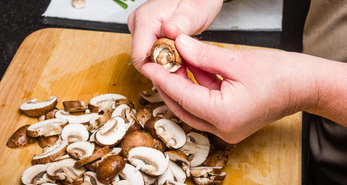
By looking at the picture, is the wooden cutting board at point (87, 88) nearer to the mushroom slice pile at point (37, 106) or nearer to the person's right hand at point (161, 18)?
the mushroom slice pile at point (37, 106)

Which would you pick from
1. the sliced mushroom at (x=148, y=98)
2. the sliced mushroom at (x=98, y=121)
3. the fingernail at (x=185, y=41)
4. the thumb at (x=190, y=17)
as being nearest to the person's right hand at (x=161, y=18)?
the thumb at (x=190, y=17)

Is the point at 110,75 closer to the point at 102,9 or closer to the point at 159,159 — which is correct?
the point at 159,159

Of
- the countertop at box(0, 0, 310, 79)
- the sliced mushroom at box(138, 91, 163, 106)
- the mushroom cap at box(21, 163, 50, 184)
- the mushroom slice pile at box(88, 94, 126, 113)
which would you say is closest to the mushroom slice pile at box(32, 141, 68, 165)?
the mushroom cap at box(21, 163, 50, 184)

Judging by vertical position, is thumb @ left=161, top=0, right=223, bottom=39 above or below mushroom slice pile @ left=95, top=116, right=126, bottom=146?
above

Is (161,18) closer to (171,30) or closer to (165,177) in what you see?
(171,30)

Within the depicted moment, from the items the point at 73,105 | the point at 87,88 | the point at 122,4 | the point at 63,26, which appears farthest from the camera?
the point at 122,4

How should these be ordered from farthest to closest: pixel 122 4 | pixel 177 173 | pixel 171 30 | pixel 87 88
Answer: pixel 122 4, pixel 87 88, pixel 177 173, pixel 171 30

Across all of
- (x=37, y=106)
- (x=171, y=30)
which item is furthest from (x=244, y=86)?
(x=37, y=106)

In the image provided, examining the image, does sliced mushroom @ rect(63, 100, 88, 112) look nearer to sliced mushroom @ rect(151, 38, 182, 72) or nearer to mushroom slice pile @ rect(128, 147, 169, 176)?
mushroom slice pile @ rect(128, 147, 169, 176)
